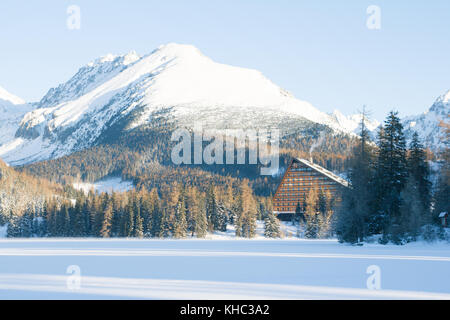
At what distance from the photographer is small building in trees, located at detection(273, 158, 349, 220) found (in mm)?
110812

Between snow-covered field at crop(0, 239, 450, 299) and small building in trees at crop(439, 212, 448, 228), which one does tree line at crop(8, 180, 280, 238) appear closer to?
small building in trees at crop(439, 212, 448, 228)

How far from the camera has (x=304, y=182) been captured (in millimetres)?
112812

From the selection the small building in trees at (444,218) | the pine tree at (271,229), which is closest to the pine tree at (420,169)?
the small building in trees at (444,218)

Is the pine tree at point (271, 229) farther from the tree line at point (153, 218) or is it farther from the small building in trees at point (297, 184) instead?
the small building in trees at point (297, 184)

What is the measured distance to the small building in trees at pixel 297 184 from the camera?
110812 millimetres

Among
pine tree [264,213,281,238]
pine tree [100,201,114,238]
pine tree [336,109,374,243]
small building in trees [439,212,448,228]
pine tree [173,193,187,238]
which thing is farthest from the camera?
pine tree [100,201,114,238]

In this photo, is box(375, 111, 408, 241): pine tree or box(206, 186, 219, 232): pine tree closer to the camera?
box(375, 111, 408, 241): pine tree

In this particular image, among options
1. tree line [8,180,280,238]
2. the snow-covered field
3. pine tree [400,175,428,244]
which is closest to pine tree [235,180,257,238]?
tree line [8,180,280,238]

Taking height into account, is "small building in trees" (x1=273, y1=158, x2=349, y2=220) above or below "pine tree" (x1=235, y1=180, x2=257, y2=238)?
above

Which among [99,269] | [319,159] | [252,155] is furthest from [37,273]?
[252,155]

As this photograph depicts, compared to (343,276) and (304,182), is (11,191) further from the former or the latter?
(343,276)

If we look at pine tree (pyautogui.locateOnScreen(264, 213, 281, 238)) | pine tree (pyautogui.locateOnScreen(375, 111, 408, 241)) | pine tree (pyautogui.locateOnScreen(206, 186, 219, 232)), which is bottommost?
pine tree (pyautogui.locateOnScreen(264, 213, 281, 238))

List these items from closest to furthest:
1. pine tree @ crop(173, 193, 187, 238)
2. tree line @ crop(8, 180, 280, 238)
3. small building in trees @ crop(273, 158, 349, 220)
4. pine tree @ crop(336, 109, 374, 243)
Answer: pine tree @ crop(336, 109, 374, 243)
pine tree @ crop(173, 193, 187, 238)
tree line @ crop(8, 180, 280, 238)
small building in trees @ crop(273, 158, 349, 220)
